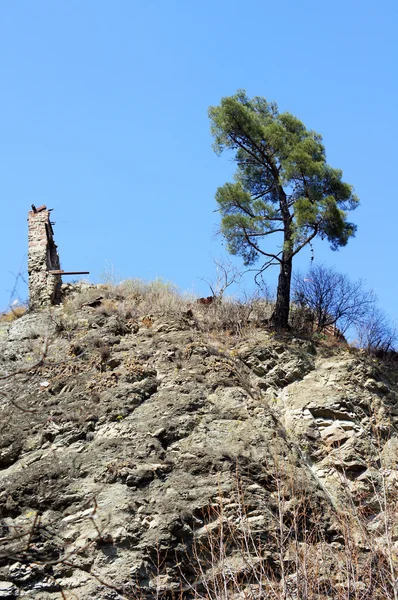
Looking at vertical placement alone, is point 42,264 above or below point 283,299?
above

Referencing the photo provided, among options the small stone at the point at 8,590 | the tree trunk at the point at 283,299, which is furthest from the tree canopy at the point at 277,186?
the small stone at the point at 8,590

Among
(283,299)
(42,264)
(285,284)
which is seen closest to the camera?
(283,299)

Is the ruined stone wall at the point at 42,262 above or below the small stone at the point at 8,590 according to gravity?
above

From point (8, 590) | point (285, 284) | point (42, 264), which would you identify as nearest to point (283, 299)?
point (285, 284)

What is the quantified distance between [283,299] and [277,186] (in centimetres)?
330

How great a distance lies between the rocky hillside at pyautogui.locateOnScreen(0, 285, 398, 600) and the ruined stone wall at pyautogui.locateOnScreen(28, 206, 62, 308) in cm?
79

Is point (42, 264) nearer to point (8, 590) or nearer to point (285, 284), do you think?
point (285, 284)

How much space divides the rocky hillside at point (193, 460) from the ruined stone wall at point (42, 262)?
0.79m

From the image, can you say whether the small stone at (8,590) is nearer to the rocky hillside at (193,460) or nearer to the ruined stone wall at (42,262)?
the rocky hillside at (193,460)

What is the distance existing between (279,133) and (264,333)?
17.8 feet

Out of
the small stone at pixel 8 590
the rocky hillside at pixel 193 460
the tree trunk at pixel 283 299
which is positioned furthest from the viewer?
the tree trunk at pixel 283 299

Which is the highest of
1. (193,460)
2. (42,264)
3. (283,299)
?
(42,264)

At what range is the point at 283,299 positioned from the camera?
706 inches

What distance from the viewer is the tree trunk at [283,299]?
17703 millimetres
